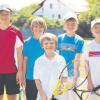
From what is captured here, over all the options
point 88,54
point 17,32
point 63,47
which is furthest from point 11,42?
point 88,54

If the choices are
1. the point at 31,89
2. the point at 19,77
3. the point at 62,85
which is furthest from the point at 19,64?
the point at 62,85

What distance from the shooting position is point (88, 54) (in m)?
6.88

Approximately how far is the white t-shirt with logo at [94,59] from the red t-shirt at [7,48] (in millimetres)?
1287

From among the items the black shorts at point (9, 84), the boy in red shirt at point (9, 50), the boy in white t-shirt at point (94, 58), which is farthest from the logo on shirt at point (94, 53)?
the black shorts at point (9, 84)

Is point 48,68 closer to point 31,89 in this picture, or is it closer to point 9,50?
point 31,89

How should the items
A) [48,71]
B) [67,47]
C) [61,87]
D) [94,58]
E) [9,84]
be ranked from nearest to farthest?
[61,87]
[48,71]
[94,58]
[67,47]
[9,84]

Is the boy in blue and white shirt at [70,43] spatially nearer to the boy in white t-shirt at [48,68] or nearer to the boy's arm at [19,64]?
the boy's arm at [19,64]

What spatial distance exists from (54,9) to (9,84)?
8663 centimetres

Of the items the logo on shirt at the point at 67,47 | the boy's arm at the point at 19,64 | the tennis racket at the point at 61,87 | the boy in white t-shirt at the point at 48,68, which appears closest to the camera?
the tennis racket at the point at 61,87

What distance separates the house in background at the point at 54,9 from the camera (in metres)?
88.9

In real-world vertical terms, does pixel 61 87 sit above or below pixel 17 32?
below

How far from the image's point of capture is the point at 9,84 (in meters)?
7.60

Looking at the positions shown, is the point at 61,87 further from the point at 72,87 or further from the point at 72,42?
the point at 72,42

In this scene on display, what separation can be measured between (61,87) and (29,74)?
1.45 meters
